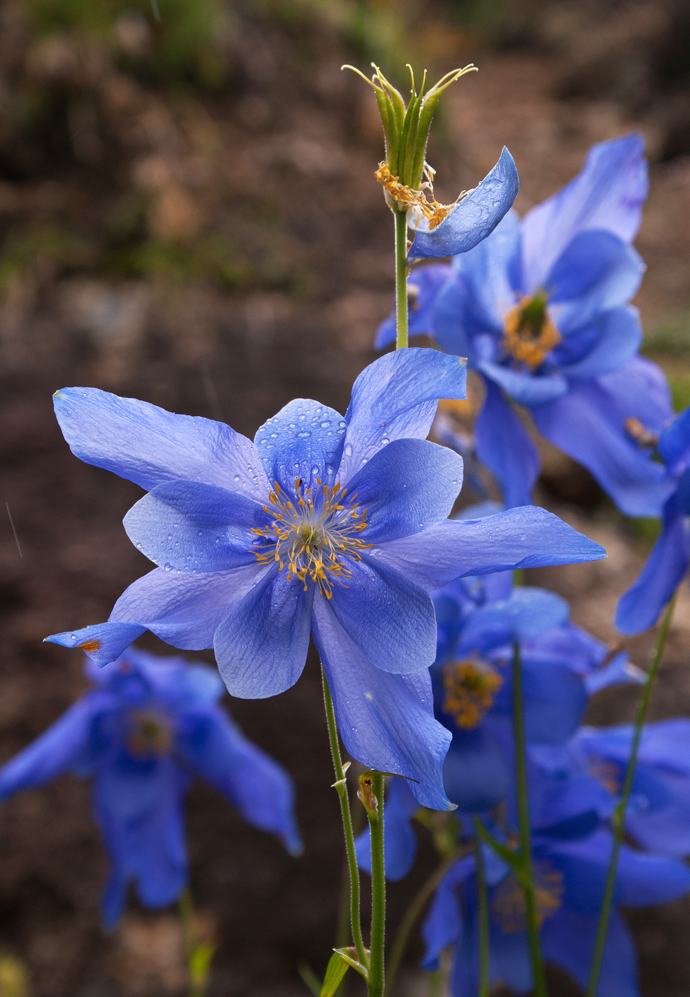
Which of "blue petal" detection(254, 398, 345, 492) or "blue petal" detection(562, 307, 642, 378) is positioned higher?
"blue petal" detection(562, 307, 642, 378)

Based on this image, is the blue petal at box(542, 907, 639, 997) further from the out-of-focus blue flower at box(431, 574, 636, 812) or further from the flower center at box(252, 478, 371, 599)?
the flower center at box(252, 478, 371, 599)

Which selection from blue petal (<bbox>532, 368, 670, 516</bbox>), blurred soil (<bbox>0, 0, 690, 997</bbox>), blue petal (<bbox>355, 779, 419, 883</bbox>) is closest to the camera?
blue petal (<bbox>355, 779, 419, 883</bbox>)

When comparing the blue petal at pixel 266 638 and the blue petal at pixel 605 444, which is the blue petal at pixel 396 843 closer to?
the blue petal at pixel 266 638

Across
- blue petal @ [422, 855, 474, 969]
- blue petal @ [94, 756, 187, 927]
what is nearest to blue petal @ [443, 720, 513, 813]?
blue petal @ [422, 855, 474, 969]

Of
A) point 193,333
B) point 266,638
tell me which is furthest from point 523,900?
point 193,333

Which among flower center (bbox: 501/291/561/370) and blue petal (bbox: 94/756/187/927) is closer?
flower center (bbox: 501/291/561/370)

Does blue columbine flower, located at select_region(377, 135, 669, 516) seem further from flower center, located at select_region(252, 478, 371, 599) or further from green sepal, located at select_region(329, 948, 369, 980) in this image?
green sepal, located at select_region(329, 948, 369, 980)

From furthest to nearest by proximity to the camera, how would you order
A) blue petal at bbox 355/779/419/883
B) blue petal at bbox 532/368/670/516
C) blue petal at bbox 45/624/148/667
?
1. blue petal at bbox 532/368/670/516
2. blue petal at bbox 355/779/419/883
3. blue petal at bbox 45/624/148/667

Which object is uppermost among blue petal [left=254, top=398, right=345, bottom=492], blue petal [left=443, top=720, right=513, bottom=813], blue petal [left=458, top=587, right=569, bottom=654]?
blue petal [left=254, top=398, right=345, bottom=492]

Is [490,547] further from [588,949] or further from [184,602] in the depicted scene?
[588,949]

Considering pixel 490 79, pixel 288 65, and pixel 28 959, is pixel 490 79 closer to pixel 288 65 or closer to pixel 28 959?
pixel 288 65
